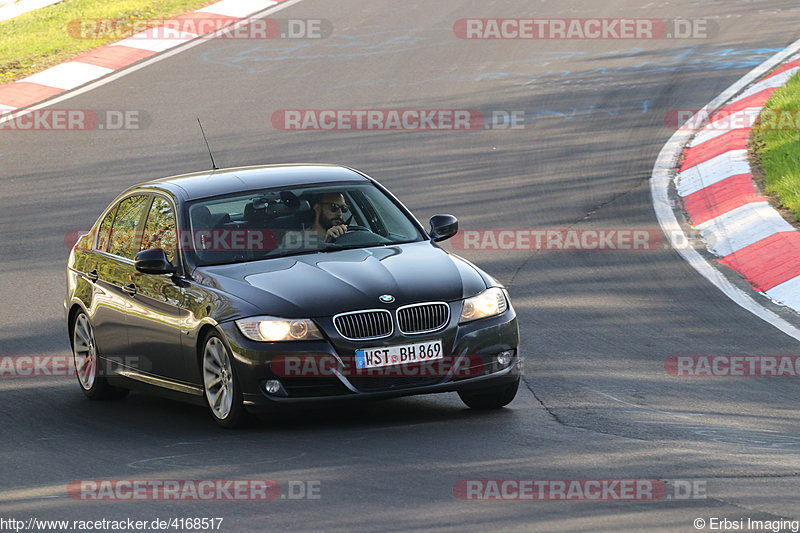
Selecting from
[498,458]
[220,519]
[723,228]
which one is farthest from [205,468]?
[723,228]

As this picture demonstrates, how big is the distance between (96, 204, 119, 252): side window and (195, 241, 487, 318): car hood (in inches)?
65.9

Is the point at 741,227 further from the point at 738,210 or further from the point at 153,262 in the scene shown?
the point at 153,262

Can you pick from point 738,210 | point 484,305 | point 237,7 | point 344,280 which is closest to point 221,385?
point 344,280

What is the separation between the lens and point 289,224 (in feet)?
29.9

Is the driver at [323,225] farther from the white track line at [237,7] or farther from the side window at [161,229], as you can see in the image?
the white track line at [237,7]

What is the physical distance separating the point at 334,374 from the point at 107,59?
638 inches

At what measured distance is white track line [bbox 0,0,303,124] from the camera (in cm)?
2031

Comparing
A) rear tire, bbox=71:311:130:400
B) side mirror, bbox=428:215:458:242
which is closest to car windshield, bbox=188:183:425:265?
side mirror, bbox=428:215:458:242

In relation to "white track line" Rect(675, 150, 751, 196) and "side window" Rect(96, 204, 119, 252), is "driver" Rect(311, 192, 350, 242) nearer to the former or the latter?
"side window" Rect(96, 204, 119, 252)

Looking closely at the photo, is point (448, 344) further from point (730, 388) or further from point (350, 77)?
point (350, 77)

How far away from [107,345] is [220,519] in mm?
3665

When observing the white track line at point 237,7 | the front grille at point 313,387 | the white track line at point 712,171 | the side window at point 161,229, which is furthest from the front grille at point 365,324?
the white track line at point 237,7

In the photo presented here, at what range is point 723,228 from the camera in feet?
43.7

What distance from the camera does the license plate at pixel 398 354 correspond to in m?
7.95
